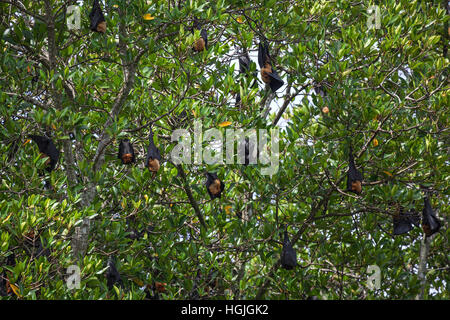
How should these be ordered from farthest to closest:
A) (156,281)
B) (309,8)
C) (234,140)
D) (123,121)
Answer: (309,8) → (156,281) → (234,140) → (123,121)

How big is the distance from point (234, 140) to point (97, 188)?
2.06 meters

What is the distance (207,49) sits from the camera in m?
6.98

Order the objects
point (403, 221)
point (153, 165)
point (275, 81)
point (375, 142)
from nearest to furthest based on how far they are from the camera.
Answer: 1. point (153, 165)
2. point (375, 142)
3. point (403, 221)
4. point (275, 81)

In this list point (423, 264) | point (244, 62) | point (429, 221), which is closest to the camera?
point (429, 221)

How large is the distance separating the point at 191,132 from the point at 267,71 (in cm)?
143

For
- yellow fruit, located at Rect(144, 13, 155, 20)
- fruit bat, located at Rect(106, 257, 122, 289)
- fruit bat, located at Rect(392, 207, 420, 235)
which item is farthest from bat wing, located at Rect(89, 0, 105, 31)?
fruit bat, located at Rect(392, 207, 420, 235)

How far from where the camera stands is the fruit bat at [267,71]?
24.1 feet

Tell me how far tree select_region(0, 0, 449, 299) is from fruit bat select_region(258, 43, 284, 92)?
0.69 feet

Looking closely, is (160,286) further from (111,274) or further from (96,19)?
(96,19)

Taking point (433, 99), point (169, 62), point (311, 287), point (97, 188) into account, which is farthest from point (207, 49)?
point (311, 287)

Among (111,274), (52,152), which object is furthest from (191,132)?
(111,274)

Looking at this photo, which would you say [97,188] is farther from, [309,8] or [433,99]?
[433,99]

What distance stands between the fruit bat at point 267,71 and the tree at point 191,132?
0.21 meters

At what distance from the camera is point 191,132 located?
6.77 metres
